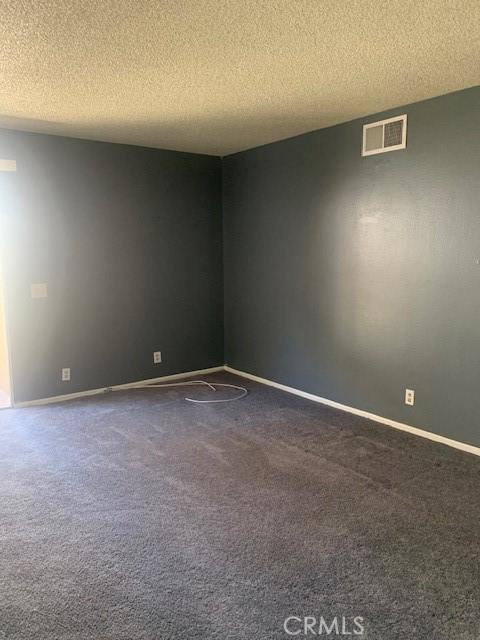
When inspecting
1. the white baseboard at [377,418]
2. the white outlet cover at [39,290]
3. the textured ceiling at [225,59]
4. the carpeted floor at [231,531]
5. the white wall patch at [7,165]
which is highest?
the textured ceiling at [225,59]

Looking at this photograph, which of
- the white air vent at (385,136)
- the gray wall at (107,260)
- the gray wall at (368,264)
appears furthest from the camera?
the gray wall at (107,260)

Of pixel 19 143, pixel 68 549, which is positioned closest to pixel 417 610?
pixel 68 549

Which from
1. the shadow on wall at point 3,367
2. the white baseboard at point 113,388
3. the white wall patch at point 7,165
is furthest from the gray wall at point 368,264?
the shadow on wall at point 3,367

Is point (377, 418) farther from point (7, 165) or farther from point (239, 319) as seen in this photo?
point (7, 165)

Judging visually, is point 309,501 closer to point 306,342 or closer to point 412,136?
point 306,342

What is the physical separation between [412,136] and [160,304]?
2.83m

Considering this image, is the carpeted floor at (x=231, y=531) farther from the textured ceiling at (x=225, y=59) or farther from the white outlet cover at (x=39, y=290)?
the textured ceiling at (x=225, y=59)

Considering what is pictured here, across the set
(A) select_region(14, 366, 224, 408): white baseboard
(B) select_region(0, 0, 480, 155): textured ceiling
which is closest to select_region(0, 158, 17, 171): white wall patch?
(B) select_region(0, 0, 480, 155): textured ceiling

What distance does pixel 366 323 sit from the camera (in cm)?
393

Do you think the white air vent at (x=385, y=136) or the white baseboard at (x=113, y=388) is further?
the white baseboard at (x=113, y=388)

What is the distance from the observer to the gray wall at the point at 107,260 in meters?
4.27

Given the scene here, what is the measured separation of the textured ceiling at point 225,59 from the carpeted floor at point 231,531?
7.71 ft

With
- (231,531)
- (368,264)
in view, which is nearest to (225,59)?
(368,264)

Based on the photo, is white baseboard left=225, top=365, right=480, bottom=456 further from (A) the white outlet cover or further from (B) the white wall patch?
→ (B) the white wall patch
